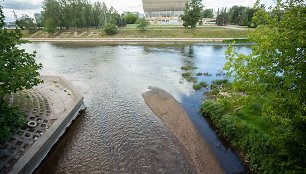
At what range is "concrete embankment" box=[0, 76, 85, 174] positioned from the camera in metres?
11.2

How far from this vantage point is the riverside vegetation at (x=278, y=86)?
8.56m

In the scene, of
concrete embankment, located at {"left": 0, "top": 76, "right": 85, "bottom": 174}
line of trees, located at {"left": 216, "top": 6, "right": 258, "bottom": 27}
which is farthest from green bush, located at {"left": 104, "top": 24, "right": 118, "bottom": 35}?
line of trees, located at {"left": 216, "top": 6, "right": 258, "bottom": 27}

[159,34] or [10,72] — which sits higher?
[159,34]

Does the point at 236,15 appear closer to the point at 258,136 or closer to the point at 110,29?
the point at 110,29

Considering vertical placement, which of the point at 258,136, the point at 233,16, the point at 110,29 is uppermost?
the point at 233,16

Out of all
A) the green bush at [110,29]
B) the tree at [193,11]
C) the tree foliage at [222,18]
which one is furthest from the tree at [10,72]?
the tree foliage at [222,18]

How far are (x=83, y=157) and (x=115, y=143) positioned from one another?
7.71 feet

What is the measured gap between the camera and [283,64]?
9203mm

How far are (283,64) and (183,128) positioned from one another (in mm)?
9115

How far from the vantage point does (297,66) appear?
8.61m

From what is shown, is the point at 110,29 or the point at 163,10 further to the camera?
the point at 163,10

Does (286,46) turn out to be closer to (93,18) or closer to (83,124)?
(83,124)

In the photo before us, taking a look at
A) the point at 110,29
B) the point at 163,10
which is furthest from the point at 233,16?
the point at 110,29

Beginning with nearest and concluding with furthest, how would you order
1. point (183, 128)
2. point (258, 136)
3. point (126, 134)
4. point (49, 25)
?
point (258, 136) < point (126, 134) < point (183, 128) < point (49, 25)
